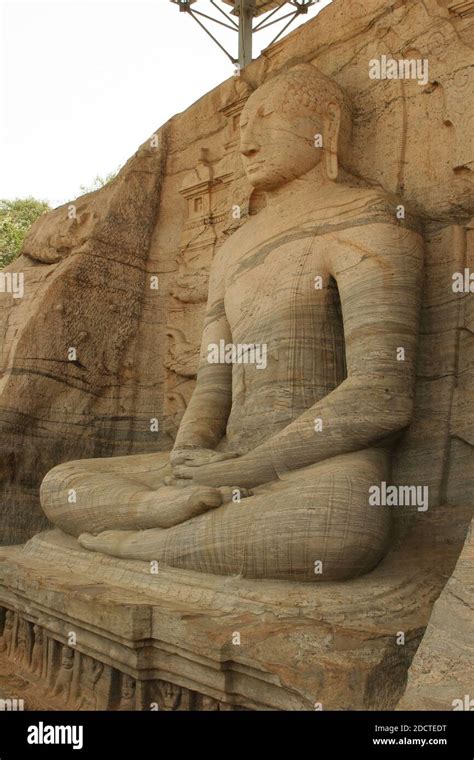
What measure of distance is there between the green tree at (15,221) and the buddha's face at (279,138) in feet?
37.2

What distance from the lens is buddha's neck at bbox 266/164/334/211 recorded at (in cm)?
475

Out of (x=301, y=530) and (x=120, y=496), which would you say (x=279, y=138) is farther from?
(x=301, y=530)

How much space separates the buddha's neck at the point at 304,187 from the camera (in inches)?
187

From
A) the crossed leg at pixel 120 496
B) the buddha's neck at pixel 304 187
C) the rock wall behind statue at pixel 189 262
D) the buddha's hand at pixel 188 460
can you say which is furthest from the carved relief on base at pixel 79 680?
the buddha's neck at pixel 304 187

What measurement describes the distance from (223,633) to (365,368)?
1.55m

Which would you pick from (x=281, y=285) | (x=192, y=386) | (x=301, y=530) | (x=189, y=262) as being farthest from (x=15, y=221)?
(x=301, y=530)

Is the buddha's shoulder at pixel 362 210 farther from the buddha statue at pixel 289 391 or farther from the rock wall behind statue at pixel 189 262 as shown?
the rock wall behind statue at pixel 189 262

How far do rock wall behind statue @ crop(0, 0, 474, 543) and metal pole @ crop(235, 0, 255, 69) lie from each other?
5352mm

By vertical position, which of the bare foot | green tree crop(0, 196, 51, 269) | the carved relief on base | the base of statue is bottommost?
the carved relief on base

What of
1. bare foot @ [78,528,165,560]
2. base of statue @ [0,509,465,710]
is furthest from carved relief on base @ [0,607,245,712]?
bare foot @ [78,528,165,560]

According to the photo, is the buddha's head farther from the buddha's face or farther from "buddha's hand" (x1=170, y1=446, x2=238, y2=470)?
"buddha's hand" (x1=170, y1=446, x2=238, y2=470)

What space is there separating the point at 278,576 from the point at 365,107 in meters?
3.24
